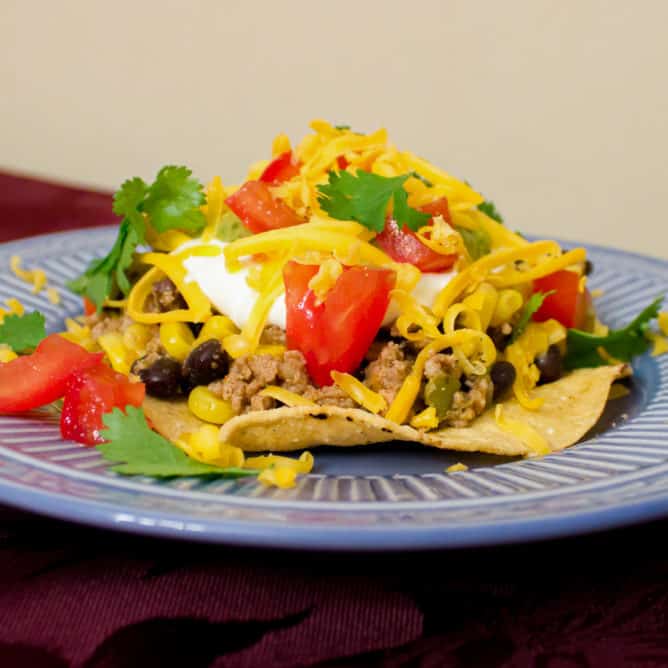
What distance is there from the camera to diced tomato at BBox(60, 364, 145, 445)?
290 cm

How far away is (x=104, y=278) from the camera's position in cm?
384

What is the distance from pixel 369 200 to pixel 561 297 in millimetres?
998

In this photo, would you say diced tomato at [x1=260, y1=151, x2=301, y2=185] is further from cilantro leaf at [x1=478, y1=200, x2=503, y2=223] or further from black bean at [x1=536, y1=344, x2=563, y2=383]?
black bean at [x1=536, y1=344, x2=563, y2=383]

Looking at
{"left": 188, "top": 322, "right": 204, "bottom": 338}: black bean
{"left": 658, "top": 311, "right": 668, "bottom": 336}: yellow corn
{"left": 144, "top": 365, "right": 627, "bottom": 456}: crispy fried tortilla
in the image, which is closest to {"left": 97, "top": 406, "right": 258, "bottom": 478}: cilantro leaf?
{"left": 144, "top": 365, "right": 627, "bottom": 456}: crispy fried tortilla

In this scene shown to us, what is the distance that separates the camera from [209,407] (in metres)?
3.25

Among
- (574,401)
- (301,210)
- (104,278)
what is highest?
(301,210)

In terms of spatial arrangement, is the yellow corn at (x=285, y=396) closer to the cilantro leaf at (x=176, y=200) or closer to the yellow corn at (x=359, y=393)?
the yellow corn at (x=359, y=393)

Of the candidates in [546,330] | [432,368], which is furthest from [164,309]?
[546,330]

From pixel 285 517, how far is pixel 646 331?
2403 millimetres

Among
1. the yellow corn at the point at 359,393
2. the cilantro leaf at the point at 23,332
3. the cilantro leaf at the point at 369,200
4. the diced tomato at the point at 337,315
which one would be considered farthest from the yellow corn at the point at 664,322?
the cilantro leaf at the point at 23,332

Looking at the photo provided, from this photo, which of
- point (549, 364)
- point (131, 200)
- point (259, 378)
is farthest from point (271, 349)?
point (549, 364)

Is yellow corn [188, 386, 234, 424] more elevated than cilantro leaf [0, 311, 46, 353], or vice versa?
yellow corn [188, 386, 234, 424]

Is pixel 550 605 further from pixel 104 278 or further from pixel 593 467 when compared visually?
pixel 104 278

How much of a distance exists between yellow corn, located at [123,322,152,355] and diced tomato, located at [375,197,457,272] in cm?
95
